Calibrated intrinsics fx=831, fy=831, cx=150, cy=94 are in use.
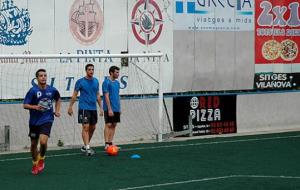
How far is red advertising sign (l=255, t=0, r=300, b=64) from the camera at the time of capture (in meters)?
24.5

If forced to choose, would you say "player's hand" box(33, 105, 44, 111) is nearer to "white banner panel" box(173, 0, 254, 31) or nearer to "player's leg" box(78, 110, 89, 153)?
"player's leg" box(78, 110, 89, 153)

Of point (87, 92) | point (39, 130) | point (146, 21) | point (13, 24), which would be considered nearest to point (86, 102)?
point (87, 92)

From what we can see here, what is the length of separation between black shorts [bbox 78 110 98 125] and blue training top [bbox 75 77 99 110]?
0.28 feet

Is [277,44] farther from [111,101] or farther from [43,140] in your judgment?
[43,140]

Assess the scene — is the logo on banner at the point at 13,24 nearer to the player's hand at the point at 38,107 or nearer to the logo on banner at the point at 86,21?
the logo on banner at the point at 86,21

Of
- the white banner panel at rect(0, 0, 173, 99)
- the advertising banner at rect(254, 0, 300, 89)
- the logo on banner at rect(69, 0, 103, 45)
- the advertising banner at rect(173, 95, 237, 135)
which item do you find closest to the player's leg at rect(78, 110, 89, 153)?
the white banner panel at rect(0, 0, 173, 99)

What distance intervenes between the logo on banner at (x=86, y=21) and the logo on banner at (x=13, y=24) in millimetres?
1346

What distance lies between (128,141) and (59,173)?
21.2 ft

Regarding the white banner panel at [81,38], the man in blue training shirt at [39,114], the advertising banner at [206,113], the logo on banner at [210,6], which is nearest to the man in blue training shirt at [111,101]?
the white banner panel at [81,38]

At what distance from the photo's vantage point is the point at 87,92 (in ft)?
58.6

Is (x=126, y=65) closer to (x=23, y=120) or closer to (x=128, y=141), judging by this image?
(x=128, y=141)

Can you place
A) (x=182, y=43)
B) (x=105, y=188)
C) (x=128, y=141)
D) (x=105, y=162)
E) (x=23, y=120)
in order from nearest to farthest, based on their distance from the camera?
(x=105, y=188)
(x=105, y=162)
(x=23, y=120)
(x=128, y=141)
(x=182, y=43)

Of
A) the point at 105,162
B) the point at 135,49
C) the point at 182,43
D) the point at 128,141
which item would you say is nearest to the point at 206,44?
the point at 182,43

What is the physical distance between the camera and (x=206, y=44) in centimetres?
2319
